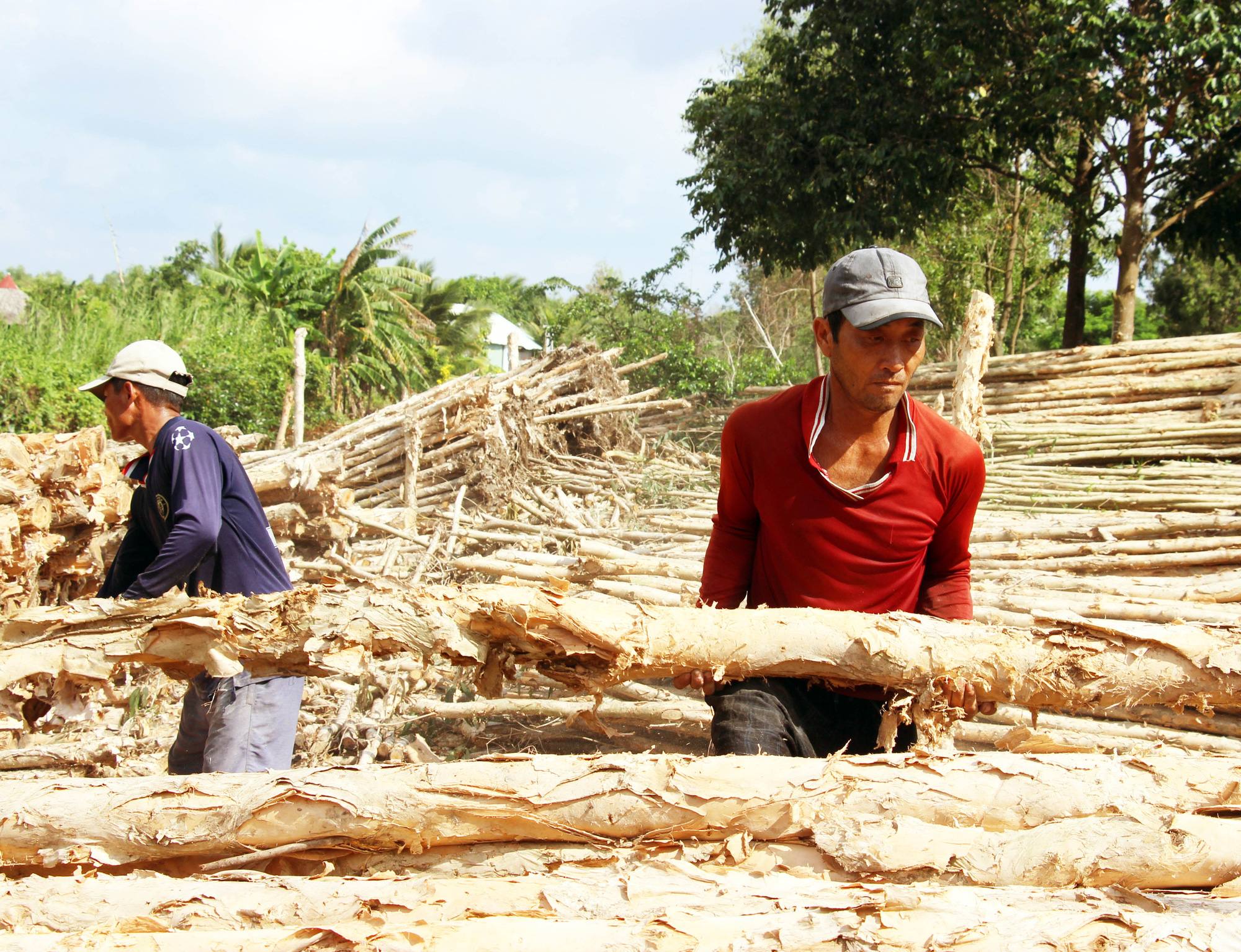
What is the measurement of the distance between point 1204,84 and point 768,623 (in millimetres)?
10230

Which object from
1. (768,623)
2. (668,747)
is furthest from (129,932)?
(668,747)

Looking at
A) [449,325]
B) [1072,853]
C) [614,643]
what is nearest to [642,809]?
[614,643]

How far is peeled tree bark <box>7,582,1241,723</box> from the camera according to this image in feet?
6.07

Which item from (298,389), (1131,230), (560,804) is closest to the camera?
(560,804)

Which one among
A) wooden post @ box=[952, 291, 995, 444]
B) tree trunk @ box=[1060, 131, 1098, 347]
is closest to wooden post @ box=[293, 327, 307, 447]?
wooden post @ box=[952, 291, 995, 444]

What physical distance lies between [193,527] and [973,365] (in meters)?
4.82

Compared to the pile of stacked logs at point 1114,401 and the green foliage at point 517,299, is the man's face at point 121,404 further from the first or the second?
the green foliage at point 517,299

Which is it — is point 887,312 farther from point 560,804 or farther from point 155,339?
point 155,339

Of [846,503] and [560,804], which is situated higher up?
[846,503]

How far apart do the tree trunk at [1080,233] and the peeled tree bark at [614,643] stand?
411 inches

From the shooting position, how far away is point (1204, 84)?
29.8ft

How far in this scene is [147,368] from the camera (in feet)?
8.93

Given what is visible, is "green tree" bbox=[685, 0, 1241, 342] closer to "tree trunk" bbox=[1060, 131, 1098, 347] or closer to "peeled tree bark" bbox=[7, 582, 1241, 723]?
"tree trunk" bbox=[1060, 131, 1098, 347]

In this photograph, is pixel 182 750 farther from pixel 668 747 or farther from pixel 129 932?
pixel 668 747
